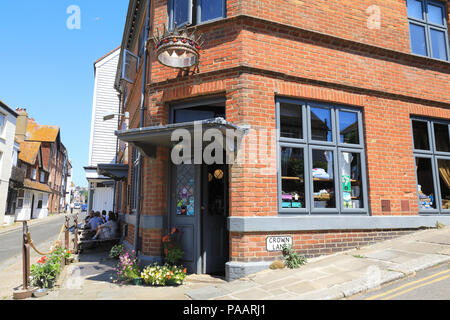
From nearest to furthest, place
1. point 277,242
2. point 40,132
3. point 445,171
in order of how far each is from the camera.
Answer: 1. point 277,242
2. point 445,171
3. point 40,132

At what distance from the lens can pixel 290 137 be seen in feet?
20.4

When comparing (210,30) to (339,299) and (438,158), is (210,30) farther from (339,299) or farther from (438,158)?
(438,158)

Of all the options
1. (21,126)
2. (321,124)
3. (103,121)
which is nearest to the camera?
(321,124)

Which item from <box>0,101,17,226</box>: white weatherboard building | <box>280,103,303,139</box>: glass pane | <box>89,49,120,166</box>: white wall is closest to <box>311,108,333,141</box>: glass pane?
<box>280,103,303,139</box>: glass pane

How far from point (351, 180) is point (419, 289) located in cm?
289

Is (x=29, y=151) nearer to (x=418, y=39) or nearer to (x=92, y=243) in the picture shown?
(x=92, y=243)

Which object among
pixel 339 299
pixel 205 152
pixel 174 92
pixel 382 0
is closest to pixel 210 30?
pixel 174 92

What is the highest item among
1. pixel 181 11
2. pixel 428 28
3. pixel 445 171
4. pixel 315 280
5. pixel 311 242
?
pixel 428 28

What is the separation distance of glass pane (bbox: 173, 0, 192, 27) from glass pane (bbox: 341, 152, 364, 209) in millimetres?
4711

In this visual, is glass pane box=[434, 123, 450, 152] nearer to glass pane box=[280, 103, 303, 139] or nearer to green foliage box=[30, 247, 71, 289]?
glass pane box=[280, 103, 303, 139]

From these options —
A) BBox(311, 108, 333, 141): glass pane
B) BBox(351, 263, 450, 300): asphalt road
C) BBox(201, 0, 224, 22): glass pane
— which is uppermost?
BBox(201, 0, 224, 22): glass pane

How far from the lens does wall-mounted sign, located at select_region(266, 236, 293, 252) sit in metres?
5.56

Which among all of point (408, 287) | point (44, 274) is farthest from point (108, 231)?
point (408, 287)

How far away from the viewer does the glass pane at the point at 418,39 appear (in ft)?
25.8
